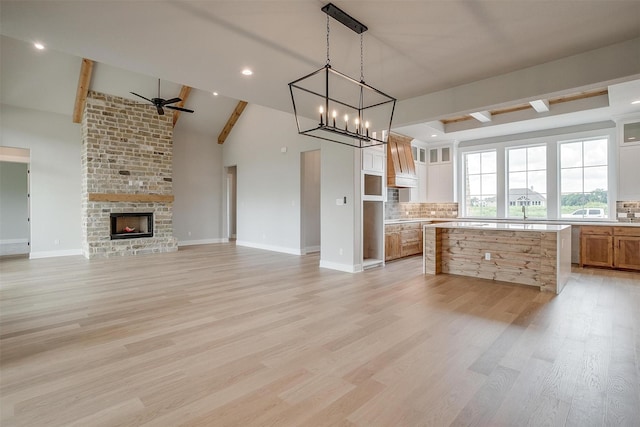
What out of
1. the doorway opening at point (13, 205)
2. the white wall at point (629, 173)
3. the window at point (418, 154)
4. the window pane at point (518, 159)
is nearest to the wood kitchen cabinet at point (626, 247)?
the white wall at point (629, 173)

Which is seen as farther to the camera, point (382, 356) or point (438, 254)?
point (438, 254)

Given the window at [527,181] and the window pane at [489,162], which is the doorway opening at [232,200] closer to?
the window pane at [489,162]

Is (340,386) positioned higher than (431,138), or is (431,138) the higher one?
(431,138)

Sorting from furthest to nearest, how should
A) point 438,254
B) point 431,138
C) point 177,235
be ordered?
point 177,235 < point 431,138 < point 438,254

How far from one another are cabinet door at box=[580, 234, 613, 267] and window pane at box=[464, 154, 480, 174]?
9.37ft

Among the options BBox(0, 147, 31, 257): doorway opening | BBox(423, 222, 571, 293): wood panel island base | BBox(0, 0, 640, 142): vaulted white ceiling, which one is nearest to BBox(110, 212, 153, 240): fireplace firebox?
BBox(0, 147, 31, 257): doorway opening

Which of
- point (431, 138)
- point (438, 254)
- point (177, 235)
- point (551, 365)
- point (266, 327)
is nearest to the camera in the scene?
point (551, 365)

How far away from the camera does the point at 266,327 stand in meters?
3.12

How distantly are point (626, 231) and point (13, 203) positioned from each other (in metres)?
15.9

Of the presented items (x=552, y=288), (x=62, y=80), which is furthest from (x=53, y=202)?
(x=552, y=288)

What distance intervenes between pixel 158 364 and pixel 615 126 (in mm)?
8684

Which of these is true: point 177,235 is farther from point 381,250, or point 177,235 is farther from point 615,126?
point 615,126

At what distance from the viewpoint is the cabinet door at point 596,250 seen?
19.7 ft

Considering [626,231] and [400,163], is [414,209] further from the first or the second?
[626,231]
